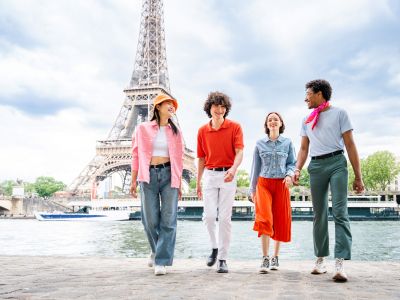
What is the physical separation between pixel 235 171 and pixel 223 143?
36cm

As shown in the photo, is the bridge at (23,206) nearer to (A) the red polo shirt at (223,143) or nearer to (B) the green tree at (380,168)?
(B) the green tree at (380,168)

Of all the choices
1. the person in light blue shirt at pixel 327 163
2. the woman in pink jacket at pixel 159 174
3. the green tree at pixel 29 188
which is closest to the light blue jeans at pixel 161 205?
the woman in pink jacket at pixel 159 174

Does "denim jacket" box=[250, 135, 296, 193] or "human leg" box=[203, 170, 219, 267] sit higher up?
"denim jacket" box=[250, 135, 296, 193]

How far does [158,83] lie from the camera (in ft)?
206

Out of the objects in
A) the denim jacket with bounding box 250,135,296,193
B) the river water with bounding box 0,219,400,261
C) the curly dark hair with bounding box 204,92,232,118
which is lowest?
the river water with bounding box 0,219,400,261

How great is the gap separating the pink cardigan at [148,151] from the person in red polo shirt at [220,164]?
0.34m

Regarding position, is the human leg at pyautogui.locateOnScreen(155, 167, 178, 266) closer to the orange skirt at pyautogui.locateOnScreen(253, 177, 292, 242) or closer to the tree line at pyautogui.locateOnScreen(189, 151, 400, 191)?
the orange skirt at pyautogui.locateOnScreen(253, 177, 292, 242)

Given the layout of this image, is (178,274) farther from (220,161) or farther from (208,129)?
(208,129)

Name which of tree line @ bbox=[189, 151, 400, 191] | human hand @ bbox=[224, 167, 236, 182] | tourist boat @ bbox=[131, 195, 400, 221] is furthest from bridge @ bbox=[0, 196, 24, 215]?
human hand @ bbox=[224, 167, 236, 182]

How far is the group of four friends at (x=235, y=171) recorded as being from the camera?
4848 millimetres

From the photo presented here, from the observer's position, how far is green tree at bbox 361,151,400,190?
66625 millimetres

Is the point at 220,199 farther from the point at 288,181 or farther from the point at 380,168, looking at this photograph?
the point at 380,168

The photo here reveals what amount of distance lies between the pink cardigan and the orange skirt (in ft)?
3.02

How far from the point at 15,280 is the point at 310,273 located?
275 cm
